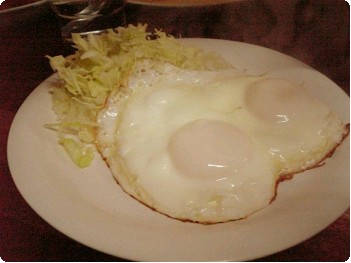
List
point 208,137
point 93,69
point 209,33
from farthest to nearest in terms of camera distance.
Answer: point 209,33, point 93,69, point 208,137

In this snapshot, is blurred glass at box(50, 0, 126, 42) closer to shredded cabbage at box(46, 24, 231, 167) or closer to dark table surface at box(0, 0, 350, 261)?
dark table surface at box(0, 0, 350, 261)

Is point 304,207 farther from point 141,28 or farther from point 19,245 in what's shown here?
point 141,28

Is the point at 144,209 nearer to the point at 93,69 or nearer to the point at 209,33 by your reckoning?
the point at 93,69

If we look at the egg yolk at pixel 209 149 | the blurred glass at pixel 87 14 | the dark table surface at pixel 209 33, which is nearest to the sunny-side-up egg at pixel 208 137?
the egg yolk at pixel 209 149

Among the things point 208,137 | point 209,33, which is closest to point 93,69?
point 208,137

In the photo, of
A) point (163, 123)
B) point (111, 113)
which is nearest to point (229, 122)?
point (163, 123)
